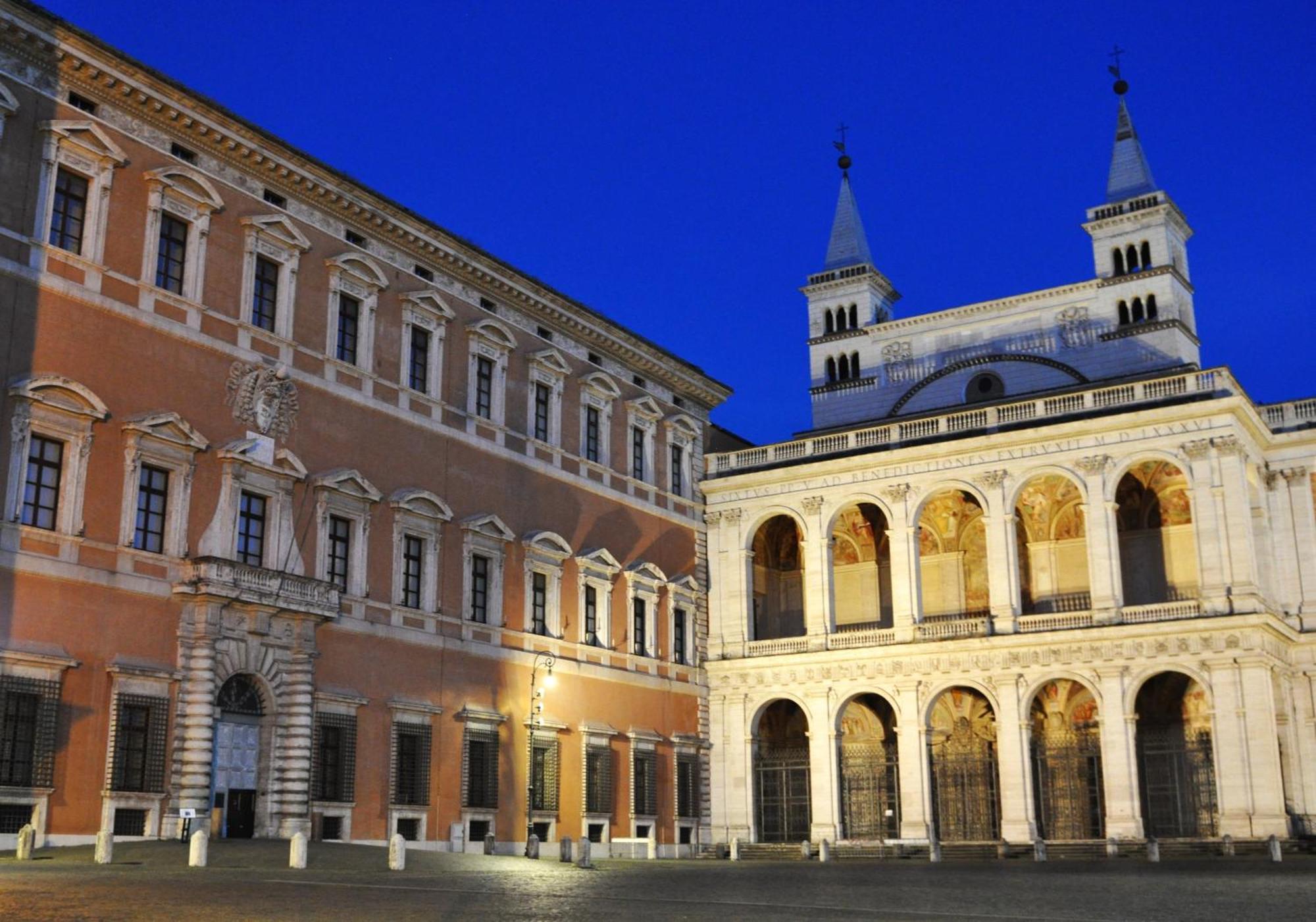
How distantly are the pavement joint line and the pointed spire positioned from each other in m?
40.2

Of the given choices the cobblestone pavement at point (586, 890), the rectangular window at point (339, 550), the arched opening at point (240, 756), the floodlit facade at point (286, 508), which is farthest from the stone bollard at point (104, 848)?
the rectangular window at point (339, 550)

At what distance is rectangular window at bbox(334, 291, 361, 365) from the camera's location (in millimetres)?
30797

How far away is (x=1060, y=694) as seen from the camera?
4062 cm

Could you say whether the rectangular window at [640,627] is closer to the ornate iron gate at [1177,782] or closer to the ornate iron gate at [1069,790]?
the ornate iron gate at [1069,790]

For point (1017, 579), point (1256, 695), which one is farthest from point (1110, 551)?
point (1256, 695)

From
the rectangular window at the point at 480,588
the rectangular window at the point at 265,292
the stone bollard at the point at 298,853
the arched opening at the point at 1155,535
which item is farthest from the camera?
the arched opening at the point at 1155,535

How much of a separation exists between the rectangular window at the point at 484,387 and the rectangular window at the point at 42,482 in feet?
37.7

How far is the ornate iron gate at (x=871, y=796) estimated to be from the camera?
40.1m

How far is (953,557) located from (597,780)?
13738 mm

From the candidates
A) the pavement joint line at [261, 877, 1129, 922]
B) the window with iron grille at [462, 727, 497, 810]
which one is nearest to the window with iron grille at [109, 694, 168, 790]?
the pavement joint line at [261, 877, 1129, 922]

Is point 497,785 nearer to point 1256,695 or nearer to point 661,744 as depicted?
point 661,744

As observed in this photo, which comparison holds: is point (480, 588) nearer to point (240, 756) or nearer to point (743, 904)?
point (240, 756)

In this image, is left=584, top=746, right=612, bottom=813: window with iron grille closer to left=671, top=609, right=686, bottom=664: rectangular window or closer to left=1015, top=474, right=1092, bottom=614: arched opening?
left=671, top=609, right=686, bottom=664: rectangular window

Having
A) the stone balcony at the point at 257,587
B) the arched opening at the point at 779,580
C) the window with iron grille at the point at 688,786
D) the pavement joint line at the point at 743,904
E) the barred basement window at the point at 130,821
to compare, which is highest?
the arched opening at the point at 779,580
